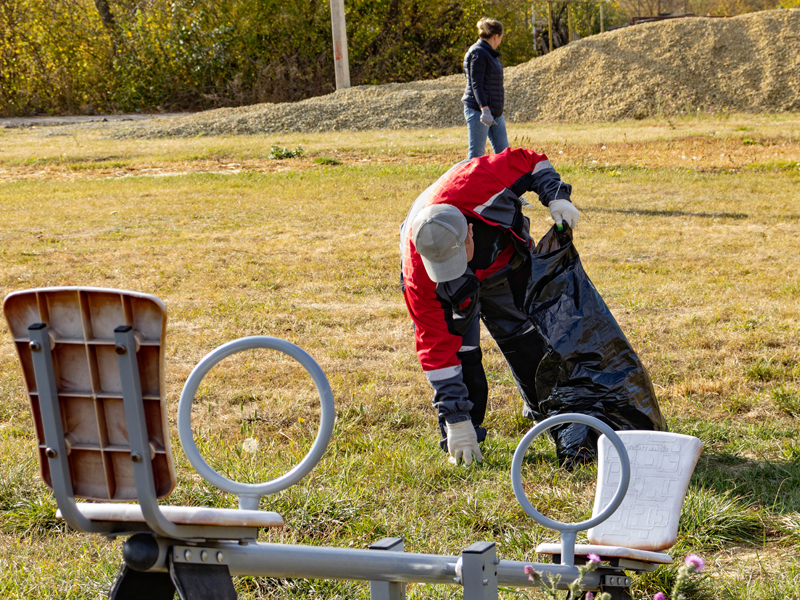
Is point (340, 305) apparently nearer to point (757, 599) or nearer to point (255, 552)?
point (757, 599)

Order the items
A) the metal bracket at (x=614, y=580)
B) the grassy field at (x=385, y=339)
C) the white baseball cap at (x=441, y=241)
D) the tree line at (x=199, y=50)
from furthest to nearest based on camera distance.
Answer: the tree line at (x=199, y=50), the white baseball cap at (x=441, y=241), the grassy field at (x=385, y=339), the metal bracket at (x=614, y=580)

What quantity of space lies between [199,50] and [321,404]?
94.1 ft

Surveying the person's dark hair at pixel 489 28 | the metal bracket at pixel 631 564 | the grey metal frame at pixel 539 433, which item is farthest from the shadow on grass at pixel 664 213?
the grey metal frame at pixel 539 433

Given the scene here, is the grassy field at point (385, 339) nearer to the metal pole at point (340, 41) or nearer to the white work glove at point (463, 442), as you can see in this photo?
the white work glove at point (463, 442)

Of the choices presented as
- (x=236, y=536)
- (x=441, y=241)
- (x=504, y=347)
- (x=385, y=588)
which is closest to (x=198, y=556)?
(x=236, y=536)

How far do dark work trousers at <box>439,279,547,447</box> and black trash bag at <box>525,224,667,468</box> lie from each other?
0.83 feet

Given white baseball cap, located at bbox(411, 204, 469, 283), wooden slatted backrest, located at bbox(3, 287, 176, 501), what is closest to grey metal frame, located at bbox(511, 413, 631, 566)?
wooden slatted backrest, located at bbox(3, 287, 176, 501)

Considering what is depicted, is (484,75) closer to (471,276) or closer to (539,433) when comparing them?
(471,276)

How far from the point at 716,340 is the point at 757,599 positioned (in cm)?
256

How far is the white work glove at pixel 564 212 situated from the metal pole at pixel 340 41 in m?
20.1

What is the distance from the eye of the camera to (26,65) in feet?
88.4

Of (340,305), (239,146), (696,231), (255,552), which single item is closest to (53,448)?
(255,552)

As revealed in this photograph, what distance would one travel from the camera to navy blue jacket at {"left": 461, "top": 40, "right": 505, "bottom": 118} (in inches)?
365

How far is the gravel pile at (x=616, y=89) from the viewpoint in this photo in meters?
18.9
